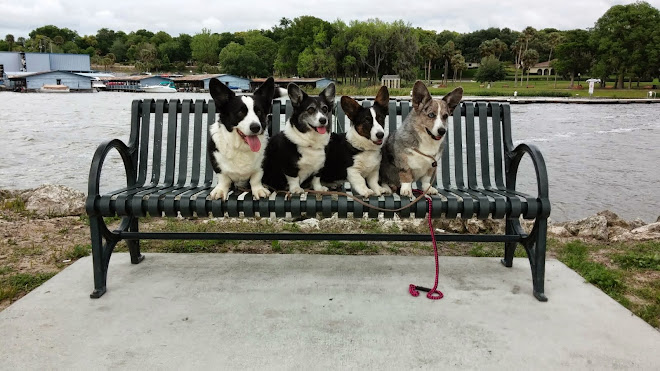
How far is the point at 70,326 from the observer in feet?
9.55

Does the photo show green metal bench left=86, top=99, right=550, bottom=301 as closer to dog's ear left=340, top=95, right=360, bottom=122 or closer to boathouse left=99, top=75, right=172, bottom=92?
dog's ear left=340, top=95, right=360, bottom=122

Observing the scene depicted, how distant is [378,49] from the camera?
3319 inches

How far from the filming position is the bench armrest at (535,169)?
10.5 ft

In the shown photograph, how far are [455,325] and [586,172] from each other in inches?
488

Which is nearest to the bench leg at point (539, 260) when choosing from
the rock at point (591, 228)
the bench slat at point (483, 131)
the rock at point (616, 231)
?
the bench slat at point (483, 131)

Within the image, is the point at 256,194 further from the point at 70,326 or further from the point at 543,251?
the point at 543,251

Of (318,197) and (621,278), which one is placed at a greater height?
(318,197)

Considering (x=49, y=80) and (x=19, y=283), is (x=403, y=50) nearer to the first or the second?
(x=49, y=80)

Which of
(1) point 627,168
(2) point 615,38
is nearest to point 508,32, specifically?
(2) point 615,38

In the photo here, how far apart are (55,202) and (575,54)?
8576 cm

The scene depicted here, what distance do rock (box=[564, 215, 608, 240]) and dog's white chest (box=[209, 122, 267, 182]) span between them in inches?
165

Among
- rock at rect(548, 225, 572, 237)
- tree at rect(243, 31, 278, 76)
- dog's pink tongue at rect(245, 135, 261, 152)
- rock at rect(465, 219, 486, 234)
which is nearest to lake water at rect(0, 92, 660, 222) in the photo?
rock at rect(548, 225, 572, 237)

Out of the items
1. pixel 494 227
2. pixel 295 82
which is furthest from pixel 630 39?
pixel 295 82

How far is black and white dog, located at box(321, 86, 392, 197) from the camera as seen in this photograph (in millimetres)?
3553
